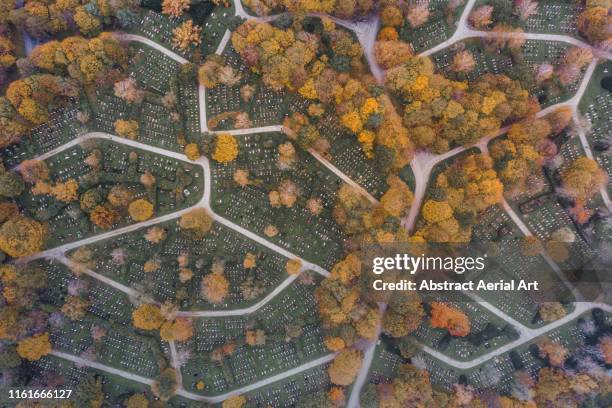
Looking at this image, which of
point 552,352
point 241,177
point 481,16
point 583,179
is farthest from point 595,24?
point 241,177

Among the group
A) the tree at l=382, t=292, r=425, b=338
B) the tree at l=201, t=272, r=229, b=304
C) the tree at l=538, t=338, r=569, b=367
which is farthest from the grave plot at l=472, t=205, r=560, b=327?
the tree at l=201, t=272, r=229, b=304

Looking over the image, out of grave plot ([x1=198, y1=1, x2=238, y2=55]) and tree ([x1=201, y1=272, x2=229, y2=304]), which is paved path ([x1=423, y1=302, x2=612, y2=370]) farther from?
grave plot ([x1=198, y1=1, x2=238, y2=55])

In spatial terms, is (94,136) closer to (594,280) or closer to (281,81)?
(281,81)

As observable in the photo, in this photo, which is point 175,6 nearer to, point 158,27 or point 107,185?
point 158,27

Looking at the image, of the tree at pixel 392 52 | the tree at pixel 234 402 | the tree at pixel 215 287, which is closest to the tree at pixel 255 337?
the tree at pixel 215 287

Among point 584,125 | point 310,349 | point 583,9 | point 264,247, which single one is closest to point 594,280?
point 584,125

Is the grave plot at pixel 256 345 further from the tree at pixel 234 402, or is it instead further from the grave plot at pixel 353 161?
the grave plot at pixel 353 161
